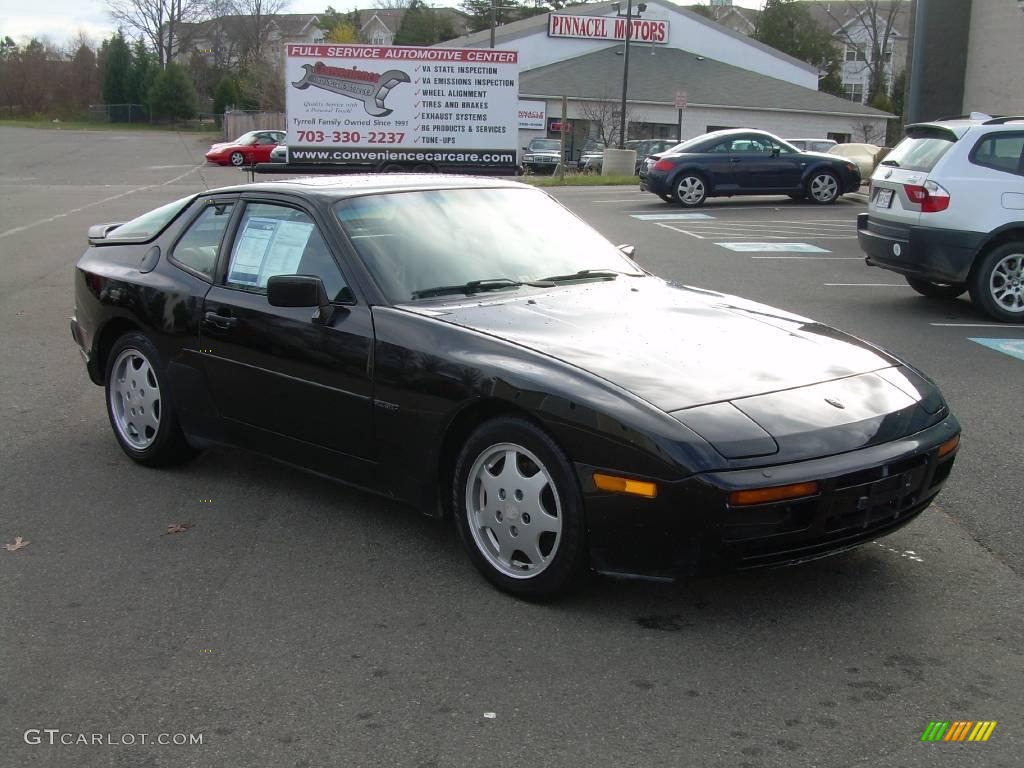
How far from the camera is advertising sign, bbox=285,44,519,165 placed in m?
27.5

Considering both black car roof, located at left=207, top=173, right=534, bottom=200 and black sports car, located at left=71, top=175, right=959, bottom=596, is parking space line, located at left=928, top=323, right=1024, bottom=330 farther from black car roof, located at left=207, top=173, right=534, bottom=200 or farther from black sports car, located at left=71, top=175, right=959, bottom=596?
black car roof, located at left=207, top=173, right=534, bottom=200

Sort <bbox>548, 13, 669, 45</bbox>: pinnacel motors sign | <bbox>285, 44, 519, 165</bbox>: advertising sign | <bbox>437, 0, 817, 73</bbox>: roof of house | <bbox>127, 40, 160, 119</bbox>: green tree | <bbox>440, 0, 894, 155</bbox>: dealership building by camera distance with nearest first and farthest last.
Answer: <bbox>285, 44, 519, 165</bbox>: advertising sign, <bbox>440, 0, 894, 155</bbox>: dealership building, <bbox>548, 13, 669, 45</bbox>: pinnacel motors sign, <bbox>437, 0, 817, 73</bbox>: roof of house, <bbox>127, 40, 160, 119</bbox>: green tree

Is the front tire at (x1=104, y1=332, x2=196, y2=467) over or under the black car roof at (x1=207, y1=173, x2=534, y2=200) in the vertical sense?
under

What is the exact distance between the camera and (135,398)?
19.3 feet

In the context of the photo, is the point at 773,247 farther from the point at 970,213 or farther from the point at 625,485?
the point at 625,485

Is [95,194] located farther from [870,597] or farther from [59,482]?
[870,597]

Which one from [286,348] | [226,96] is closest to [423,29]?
[226,96]

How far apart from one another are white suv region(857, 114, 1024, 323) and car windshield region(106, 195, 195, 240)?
7.04 meters

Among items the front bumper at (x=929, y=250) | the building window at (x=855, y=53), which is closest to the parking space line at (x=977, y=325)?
the front bumper at (x=929, y=250)

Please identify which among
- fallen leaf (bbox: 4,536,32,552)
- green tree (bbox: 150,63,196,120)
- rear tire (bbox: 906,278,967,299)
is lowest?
fallen leaf (bbox: 4,536,32,552)

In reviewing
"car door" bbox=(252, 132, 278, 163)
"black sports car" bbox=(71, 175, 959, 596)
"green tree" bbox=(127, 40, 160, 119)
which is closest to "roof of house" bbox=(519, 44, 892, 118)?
"car door" bbox=(252, 132, 278, 163)

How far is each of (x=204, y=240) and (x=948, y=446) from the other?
3.65 meters

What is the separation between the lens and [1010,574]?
440 centimetres

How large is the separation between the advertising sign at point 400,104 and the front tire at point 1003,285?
19533mm
